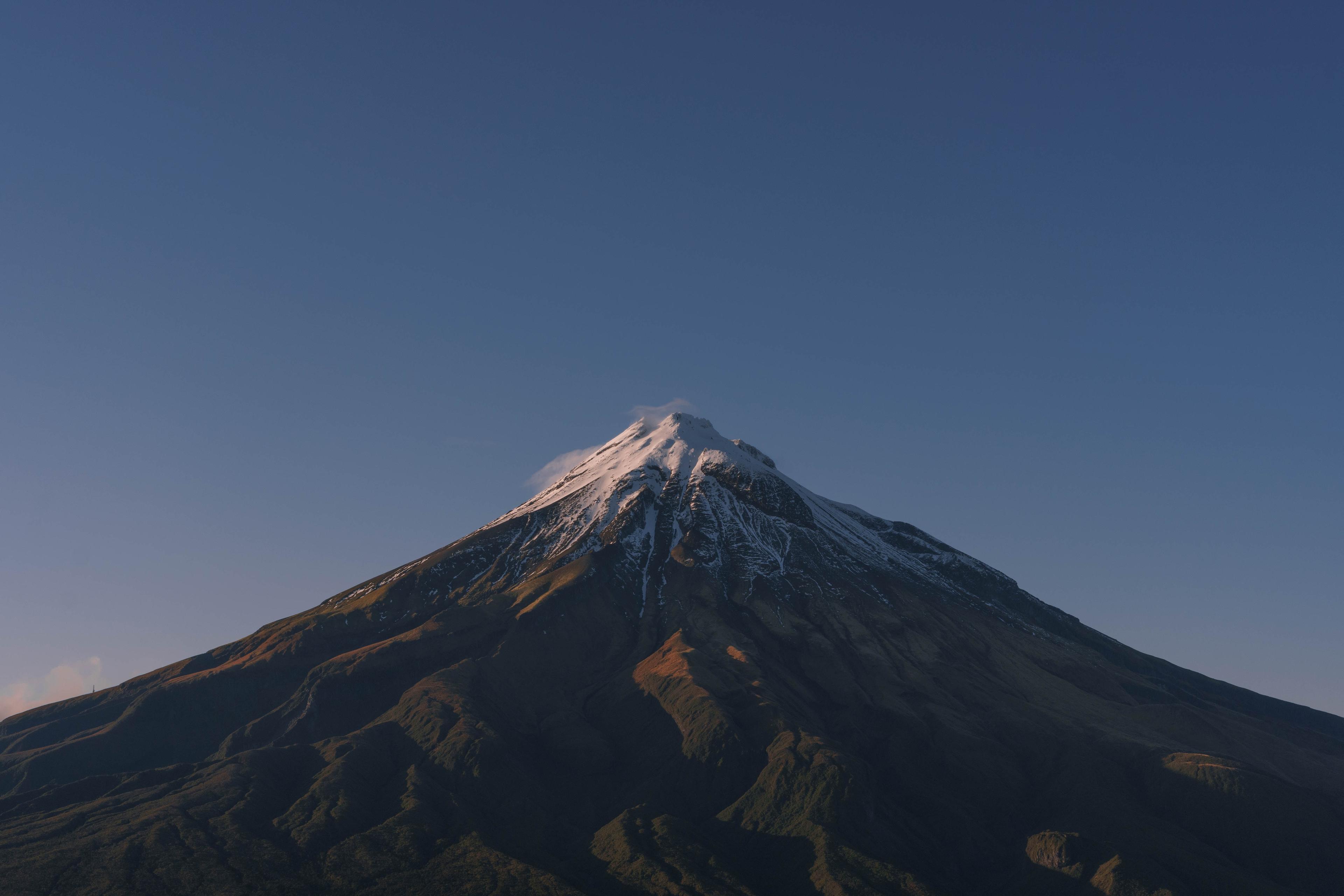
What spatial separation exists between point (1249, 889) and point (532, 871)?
123648 mm

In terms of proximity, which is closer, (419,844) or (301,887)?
(301,887)

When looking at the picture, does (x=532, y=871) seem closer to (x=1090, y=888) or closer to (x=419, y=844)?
(x=419, y=844)

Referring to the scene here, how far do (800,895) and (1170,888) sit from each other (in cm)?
6251

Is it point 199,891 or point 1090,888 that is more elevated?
point 199,891

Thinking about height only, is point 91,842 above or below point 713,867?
above

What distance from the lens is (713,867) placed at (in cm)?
19875

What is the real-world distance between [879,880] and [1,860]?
147695mm

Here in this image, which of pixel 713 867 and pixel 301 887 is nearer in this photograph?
pixel 301 887

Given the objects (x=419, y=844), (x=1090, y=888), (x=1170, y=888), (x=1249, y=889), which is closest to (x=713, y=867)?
(x=419, y=844)

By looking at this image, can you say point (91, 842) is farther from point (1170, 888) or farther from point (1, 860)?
point (1170, 888)

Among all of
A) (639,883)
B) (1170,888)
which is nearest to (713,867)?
(639,883)

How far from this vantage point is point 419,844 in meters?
199

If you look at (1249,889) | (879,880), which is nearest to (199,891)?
(879,880)

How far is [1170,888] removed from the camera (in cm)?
19450
